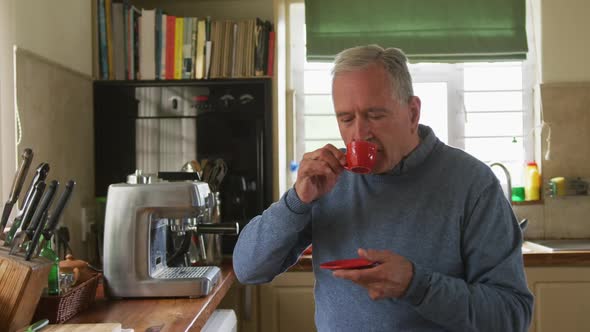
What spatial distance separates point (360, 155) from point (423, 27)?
2.27 meters

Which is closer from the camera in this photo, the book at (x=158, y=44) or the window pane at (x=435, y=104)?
the book at (x=158, y=44)

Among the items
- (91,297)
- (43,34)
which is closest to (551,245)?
(91,297)

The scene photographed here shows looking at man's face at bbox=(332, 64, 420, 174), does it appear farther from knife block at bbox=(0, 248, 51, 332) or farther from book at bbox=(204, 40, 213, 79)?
book at bbox=(204, 40, 213, 79)

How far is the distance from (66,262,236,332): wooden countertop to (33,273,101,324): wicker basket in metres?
0.02

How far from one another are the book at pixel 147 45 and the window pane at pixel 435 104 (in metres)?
1.57

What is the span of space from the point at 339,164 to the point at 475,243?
1.07 ft

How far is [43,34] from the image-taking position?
2.24m

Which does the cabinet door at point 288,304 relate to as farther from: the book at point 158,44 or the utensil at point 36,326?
the utensil at point 36,326

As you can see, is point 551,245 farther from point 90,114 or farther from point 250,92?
point 90,114

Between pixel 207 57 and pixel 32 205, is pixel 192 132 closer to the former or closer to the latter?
pixel 207 57

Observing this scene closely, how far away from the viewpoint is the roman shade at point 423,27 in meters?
3.24

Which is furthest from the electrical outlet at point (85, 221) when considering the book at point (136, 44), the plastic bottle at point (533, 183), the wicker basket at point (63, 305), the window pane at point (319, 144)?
the plastic bottle at point (533, 183)

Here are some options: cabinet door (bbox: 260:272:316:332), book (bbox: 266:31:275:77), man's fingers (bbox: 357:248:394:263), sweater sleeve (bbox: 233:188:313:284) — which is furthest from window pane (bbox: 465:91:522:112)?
man's fingers (bbox: 357:248:394:263)

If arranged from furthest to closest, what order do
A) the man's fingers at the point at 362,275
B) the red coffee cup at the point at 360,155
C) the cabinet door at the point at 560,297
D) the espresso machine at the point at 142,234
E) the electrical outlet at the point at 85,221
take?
the cabinet door at the point at 560,297
the electrical outlet at the point at 85,221
the espresso machine at the point at 142,234
the red coffee cup at the point at 360,155
the man's fingers at the point at 362,275
